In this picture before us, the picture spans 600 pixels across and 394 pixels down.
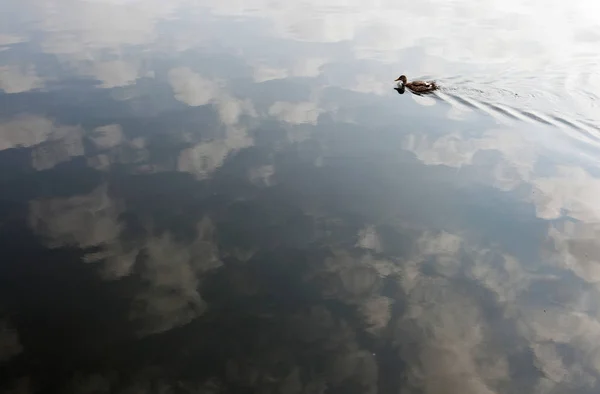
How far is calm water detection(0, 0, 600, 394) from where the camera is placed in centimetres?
713

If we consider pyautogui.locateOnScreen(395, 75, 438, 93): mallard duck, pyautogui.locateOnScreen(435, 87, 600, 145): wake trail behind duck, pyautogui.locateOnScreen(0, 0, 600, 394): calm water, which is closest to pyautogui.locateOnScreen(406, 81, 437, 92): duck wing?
pyautogui.locateOnScreen(395, 75, 438, 93): mallard duck

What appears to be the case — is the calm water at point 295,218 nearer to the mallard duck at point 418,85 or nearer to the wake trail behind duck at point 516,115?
the wake trail behind duck at point 516,115

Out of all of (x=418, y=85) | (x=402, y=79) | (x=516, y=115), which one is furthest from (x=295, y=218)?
(x=516, y=115)

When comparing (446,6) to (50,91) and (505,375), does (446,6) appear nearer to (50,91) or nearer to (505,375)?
(50,91)

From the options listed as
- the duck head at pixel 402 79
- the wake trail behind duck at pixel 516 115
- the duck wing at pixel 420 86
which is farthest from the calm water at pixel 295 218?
the duck head at pixel 402 79

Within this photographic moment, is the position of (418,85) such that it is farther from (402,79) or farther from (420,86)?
(402,79)

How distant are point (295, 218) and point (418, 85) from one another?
6999 mm

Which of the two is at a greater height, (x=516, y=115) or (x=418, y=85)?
(x=418, y=85)

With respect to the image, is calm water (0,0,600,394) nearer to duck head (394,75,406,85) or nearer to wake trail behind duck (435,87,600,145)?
wake trail behind duck (435,87,600,145)

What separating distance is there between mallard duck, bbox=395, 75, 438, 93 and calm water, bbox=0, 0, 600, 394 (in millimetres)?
534

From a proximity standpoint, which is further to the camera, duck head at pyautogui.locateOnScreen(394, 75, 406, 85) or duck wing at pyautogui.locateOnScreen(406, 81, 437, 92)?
duck head at pyautogui.locateOnScreen(394, 75, 406, 85)

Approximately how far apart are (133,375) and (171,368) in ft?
1.60

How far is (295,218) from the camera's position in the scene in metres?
9.99

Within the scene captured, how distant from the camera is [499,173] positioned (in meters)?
11.7
